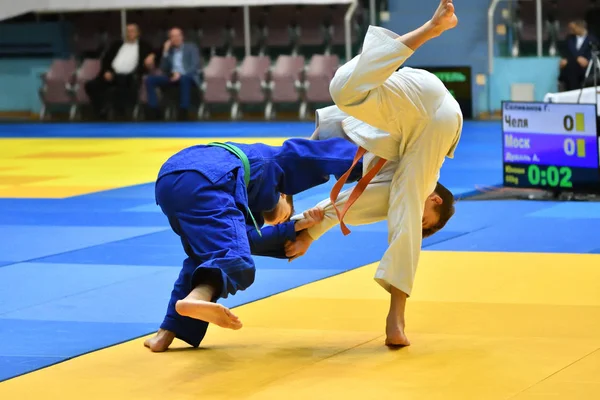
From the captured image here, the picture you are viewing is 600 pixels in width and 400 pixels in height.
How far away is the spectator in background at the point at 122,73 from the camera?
2452cm

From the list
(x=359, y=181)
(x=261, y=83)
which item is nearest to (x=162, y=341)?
(x=359, y=181)

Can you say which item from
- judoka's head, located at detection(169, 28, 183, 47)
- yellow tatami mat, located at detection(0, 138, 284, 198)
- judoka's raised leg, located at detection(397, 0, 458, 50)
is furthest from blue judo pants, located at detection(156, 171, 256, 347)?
judoka's head, located at detection(169, 28, 183, 47)

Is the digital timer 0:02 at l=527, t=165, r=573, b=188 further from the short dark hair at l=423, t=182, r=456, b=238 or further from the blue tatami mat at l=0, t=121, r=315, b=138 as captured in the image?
the blue tatami mat at l=0, t=121, r=315, b=138

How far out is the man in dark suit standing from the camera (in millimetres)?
20000

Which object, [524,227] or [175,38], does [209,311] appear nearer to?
[524,227]

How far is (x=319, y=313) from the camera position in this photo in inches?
246

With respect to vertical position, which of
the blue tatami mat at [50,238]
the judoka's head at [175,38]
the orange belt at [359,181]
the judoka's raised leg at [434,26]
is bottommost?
the blue tatami mat at [50,238]

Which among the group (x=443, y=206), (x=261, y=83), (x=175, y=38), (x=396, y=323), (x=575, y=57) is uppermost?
(x=175, y=38)

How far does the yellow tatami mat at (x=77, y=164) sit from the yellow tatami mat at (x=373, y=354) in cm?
667

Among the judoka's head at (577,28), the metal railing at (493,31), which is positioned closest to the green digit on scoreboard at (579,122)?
the judoka's head at (577,28)

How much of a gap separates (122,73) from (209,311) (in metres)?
20.5

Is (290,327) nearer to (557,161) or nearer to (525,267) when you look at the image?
(525,267)

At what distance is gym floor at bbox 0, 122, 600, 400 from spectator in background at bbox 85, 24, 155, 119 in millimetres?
13448

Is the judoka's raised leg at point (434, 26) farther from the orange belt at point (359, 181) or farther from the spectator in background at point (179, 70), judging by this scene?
the spectator in background at point (179, 70)
